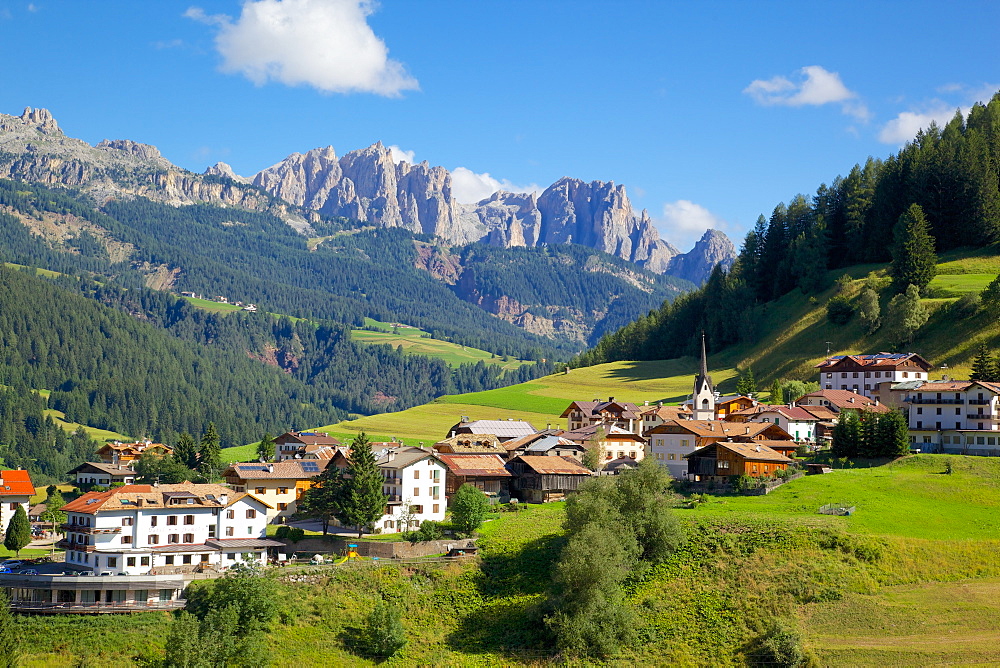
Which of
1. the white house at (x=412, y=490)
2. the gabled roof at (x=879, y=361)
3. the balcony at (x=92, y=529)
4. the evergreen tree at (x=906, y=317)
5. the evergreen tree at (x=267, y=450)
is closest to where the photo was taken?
the balcony at (x=92, y=529)

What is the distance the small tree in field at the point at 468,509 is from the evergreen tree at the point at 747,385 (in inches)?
2686

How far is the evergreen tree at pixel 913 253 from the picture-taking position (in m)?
157

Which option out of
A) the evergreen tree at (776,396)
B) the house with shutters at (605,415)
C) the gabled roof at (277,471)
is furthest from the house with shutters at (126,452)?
the evergreen tree at (776,396)

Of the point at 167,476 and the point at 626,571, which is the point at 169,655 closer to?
the point at 626,571

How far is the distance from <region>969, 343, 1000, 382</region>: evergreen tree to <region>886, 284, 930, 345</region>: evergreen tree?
21.9 metres

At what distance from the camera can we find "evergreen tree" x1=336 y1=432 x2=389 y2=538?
276ft

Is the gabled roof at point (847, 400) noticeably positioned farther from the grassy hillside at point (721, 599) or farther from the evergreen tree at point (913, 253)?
the evergreen tree at point (913, 253)

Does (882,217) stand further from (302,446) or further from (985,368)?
(302,446)

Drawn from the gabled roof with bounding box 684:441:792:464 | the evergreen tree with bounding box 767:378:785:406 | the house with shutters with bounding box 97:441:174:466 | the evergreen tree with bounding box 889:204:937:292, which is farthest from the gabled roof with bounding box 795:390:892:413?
the house with shutters with bounding box 97:441:174:466

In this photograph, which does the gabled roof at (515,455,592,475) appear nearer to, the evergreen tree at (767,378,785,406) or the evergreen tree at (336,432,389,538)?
the evergreen tree at (336,432,389,538)

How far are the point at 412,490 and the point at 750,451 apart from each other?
29.6 meters

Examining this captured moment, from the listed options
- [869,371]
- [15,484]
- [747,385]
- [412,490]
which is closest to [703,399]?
[869,371]

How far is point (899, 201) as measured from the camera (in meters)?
177

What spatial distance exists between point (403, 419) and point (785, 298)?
Answer: 69.0 metres
